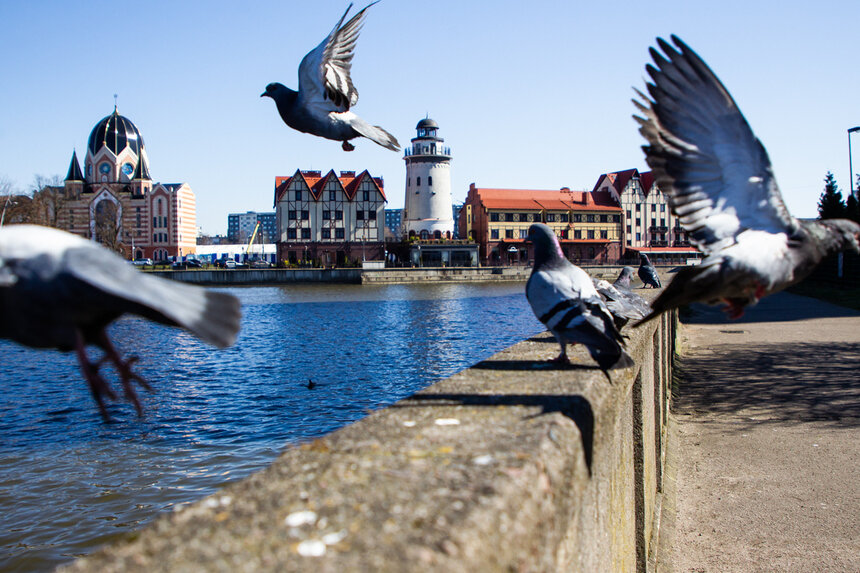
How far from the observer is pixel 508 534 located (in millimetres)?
1646

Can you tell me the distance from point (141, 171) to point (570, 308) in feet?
326

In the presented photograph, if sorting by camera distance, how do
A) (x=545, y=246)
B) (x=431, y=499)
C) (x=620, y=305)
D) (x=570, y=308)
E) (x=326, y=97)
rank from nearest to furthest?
(x=431, y=499)
(x=570, y=308)
(x=326, y=97)
(x=545, y=246)
(x=620, y=305)

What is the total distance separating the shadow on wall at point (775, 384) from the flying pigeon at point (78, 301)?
10.0 meters

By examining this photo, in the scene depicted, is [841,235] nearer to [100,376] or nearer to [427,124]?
[100,376]

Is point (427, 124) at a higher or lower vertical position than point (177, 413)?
higher

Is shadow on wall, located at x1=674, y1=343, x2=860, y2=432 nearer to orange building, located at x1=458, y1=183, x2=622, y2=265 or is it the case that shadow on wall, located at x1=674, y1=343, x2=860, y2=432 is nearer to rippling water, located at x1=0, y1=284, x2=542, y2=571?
rippling water, located at x1=0, y1=284, x2=542, y2=571

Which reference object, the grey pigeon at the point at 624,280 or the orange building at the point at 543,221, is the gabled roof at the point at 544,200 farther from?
the grey pigeon at the point at 624,280

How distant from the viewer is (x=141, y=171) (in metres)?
92.9

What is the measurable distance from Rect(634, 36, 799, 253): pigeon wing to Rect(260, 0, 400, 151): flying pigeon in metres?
1.73

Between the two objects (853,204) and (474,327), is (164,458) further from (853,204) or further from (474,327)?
(853,204)

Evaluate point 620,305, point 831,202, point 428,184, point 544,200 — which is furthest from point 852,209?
point 544,200

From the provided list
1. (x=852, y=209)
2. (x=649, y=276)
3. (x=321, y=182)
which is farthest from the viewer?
(x=321, y=182)

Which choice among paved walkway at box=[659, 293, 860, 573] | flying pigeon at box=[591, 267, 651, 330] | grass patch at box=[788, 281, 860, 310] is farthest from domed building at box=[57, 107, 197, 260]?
flying pigeon at box=[591, 267, 651, 330]

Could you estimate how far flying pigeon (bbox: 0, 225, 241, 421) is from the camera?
1620mm
